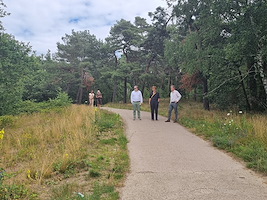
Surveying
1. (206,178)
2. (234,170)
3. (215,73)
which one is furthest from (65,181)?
(215,73)

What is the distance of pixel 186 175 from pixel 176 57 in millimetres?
14537

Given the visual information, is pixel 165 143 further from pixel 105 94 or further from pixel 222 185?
pixel 105 94

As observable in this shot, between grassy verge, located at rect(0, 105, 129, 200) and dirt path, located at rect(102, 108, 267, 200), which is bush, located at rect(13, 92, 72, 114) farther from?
dirt path, located at rect(102, 108, 267, 200)

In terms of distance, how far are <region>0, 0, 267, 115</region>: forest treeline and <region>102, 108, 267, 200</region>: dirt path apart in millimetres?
6478

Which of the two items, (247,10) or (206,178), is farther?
(247,10)

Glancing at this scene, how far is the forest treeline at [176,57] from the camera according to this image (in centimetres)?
1055

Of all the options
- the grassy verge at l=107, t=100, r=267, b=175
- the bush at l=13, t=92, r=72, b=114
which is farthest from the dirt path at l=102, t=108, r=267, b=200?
the bush at l=13, t=92, r=72, b=114

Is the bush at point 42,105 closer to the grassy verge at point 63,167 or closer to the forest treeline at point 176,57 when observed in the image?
the forest treeline at point 176,57

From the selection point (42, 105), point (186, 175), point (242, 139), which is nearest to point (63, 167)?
point (186, 175)

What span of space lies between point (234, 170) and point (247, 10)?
8157 millimetres

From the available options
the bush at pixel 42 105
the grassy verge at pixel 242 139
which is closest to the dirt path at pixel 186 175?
the grassy verge at pixel 242 139

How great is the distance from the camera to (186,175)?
4.09 meters

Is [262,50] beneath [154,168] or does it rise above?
above

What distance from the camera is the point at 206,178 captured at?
393 centimetres
